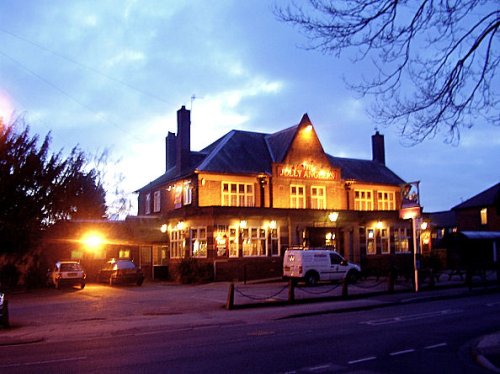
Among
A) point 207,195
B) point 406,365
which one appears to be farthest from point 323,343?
point 207,195

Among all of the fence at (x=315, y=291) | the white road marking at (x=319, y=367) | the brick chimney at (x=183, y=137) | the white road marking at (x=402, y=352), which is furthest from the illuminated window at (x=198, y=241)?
the white road marking at (x=319, y=367)

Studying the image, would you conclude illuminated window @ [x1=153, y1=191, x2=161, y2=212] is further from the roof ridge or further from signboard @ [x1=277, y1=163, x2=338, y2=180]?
signboard @ [x1=277, y1=163, x2=338, y2=180]

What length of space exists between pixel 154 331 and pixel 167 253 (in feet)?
83.4

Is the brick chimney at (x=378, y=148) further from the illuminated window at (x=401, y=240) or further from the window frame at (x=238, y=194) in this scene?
the window frame at (x=238, y=194)

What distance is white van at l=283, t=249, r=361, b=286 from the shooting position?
96.2 ft

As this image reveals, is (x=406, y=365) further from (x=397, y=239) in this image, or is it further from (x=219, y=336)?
(x=397, y=239)

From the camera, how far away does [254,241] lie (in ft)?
118

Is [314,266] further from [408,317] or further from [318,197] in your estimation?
[408,317]

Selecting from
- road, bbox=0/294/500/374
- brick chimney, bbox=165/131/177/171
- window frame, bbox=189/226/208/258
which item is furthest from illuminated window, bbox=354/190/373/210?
road, bbox=0/294/500/374

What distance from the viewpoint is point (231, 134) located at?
41469mm

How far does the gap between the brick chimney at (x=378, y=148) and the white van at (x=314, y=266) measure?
22386mm

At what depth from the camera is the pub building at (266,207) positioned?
35.1 m

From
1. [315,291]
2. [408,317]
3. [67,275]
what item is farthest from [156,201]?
[408,317]

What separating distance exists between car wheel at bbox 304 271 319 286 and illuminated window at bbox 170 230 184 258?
11.1m
